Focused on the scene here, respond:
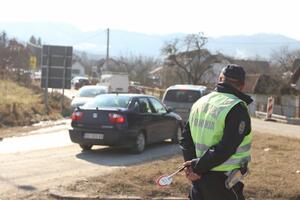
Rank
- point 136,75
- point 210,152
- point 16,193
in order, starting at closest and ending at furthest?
point 210,152 → point 16,193 → point 136,75

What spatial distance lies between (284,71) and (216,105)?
80448 millimetres

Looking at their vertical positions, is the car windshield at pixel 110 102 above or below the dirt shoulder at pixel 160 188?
above

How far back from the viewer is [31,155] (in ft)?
44.5

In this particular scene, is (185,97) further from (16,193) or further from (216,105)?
(216,105)

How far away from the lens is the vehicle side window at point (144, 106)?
14.9m

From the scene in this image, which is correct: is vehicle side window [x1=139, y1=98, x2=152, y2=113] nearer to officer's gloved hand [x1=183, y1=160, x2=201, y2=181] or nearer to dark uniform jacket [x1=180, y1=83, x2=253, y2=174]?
officer's gloved hand [x1=183, y1=160, x2=201, y2=181]

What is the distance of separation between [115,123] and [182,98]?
280 inches

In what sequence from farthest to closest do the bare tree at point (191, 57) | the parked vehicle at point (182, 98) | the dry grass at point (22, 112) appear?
the bare tree at point (191, 57) → the dry grass at point (22, 112) → the parked vehicle at point (182, 98)

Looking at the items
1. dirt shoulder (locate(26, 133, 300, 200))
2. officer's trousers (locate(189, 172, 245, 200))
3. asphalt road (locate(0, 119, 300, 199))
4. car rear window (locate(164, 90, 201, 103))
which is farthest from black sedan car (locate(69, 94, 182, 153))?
officer's trousers (locate(189, 172, 245, 200))

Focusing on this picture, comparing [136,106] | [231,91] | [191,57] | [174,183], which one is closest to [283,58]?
[191,57]

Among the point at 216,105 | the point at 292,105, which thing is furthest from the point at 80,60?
the point at 216,105

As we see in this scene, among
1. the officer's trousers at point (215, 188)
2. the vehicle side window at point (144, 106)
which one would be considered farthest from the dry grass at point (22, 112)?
the officer's trousers at point (215, 188)

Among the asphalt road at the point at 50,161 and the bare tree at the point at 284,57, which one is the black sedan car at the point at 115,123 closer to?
the asphalt road at the point at 50,161

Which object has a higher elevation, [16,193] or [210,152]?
[210,152]
